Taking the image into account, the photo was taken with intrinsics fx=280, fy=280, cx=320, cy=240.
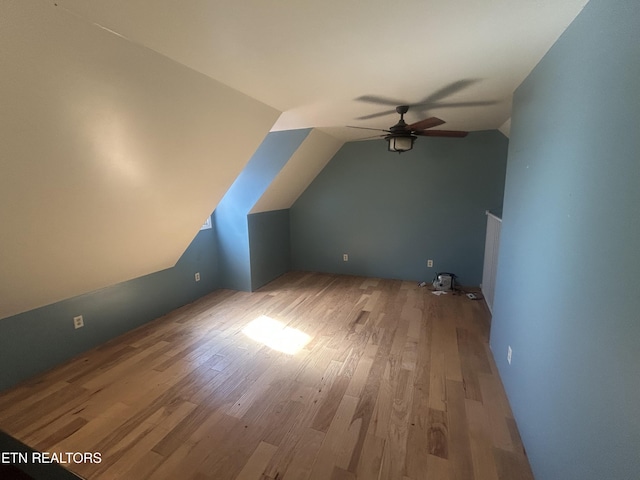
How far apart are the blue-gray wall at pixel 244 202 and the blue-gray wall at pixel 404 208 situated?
1266 mm

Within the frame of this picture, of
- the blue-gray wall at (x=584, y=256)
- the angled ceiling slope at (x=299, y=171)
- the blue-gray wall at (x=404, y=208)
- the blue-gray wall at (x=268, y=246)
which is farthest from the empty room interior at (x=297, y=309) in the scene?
the blue-gray wall at (x=268, y=246)

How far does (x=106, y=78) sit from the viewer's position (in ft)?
4.37

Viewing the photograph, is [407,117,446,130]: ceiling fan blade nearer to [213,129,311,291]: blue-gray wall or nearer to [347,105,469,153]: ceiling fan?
[347,105,469,153]: ceiling fan

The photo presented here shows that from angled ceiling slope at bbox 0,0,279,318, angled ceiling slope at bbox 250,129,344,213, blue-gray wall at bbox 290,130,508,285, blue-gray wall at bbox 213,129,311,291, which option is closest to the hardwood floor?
angled ceiling slope at bbox 0,0,279,318

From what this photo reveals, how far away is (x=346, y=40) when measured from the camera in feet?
4.39

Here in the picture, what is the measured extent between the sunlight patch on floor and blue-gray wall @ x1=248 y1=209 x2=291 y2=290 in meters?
1.07

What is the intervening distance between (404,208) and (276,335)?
108 inches

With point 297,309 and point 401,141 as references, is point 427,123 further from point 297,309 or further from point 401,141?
point 297,309

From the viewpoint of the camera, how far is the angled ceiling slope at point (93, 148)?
Answer: 45.0 inches

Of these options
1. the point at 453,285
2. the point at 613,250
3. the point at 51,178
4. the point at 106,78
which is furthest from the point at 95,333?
the point at 453,285

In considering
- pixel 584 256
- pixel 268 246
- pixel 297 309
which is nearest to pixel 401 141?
pixel 584 256

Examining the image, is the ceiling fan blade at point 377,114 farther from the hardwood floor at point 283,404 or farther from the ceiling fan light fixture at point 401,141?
the hardwood floor at point 283,404

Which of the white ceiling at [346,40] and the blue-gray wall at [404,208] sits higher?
the white ceiling at [346,40]

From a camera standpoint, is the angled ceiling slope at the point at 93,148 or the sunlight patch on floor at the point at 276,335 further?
the sunlight patch on floor at the point at 276,335
